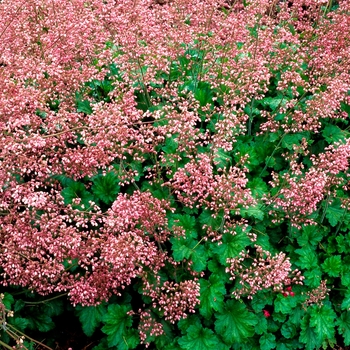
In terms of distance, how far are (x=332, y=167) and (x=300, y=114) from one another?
26.4 inches

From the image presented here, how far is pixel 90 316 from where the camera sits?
3875 millimetres

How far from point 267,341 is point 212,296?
0.79 meters

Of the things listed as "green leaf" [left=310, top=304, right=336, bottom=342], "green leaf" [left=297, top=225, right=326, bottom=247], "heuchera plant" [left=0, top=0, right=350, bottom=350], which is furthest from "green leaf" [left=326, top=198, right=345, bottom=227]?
"green leaf" [left=310, top=304, right=336, bottom=342]

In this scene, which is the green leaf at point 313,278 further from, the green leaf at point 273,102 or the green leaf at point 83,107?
the green leaf at point 83,107

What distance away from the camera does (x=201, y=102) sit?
15.6ft

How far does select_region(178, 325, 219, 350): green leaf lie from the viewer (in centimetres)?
372

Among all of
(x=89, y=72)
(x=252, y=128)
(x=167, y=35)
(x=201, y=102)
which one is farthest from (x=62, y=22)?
(x=252, y=128)

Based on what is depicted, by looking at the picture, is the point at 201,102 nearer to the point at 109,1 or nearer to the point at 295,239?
the point at 109,1

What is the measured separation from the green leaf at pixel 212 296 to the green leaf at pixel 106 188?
3.72ft

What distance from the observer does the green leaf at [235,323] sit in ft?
12.5

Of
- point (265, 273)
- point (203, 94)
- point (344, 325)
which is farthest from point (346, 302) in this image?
point (203, 94)

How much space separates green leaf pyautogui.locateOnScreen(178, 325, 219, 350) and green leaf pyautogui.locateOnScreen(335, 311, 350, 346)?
133 centimetres

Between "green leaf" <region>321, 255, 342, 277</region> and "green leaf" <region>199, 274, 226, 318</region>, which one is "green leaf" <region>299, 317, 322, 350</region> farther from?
"green leaf" <region>199, 274, 226, 318</region>

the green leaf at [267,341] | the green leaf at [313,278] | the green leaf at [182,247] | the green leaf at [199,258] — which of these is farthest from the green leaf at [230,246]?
the green leaf at [267,341]
